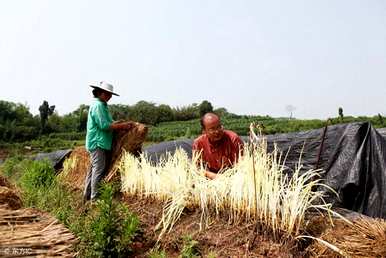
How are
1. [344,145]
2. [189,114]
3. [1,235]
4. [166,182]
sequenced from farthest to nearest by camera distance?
1. [189,114]
2. [344,145]
3. [166,182]
4. [1,235]

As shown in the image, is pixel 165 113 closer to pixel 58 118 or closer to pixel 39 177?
pixel 58 118

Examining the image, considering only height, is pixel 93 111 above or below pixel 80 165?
above

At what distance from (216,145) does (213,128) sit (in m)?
0.20

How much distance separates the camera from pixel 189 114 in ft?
109

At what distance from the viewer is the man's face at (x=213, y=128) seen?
436 centimetres

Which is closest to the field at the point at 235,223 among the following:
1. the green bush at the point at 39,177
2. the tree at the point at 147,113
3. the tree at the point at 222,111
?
the green bush at the point at 39,177

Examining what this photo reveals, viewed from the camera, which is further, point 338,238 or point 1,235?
point 338,238

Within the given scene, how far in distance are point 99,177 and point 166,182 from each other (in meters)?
1.37

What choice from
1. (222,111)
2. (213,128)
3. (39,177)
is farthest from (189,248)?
(222,111)

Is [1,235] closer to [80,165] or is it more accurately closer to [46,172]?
[46,172]

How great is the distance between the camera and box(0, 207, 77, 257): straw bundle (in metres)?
2.04

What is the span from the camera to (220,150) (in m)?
4.48

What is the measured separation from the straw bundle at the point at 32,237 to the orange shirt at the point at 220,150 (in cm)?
223

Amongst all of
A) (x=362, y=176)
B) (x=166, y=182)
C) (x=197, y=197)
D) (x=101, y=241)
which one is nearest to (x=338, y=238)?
(x=197, y=197)
